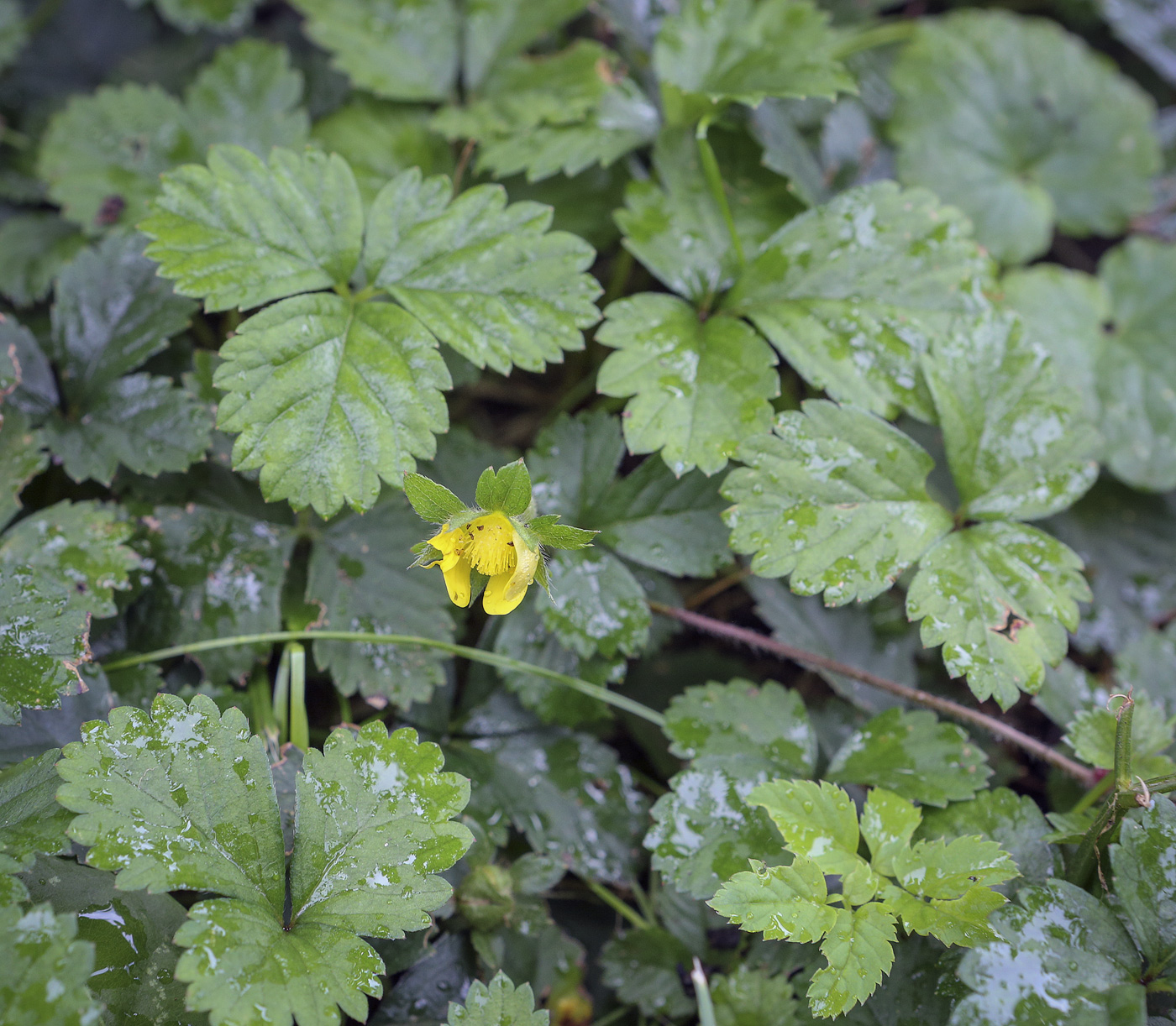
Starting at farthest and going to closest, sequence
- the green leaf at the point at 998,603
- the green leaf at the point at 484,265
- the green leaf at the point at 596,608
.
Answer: the green leaf at the point at 596,608
the green leaf at the point at 484,265
the green leaf at the point at 998,603

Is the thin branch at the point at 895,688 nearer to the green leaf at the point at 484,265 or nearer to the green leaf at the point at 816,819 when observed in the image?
the green leaf at the point at 816,819

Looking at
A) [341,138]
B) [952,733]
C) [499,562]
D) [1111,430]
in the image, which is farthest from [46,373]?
[1111,430]

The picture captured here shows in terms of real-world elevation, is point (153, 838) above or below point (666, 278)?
below

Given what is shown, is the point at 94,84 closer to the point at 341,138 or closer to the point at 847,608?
the point at 341,138

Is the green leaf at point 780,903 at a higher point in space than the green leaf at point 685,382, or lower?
lower

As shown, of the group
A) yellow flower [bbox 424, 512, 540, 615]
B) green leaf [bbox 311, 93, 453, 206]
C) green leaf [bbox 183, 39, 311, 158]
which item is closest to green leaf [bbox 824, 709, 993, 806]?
yellow flower [bbox 424, 512, 540, 615]

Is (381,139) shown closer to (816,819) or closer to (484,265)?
(484,265)

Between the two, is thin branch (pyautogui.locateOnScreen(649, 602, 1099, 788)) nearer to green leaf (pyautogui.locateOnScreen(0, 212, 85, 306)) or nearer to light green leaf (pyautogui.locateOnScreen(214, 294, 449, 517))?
light green leaf (pyautogui.locateOnScreen(214, 294, 449, 517))

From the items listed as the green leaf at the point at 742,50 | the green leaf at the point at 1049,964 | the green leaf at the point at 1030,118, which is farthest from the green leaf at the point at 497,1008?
the green leaf at the point at 1030,118
